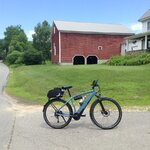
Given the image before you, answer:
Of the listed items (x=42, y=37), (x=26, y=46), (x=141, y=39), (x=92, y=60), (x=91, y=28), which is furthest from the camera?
(x=42, y=37)

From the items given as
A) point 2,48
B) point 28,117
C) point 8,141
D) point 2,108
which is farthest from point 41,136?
point 2,48

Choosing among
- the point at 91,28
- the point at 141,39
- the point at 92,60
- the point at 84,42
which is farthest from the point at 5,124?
the point at 91,28

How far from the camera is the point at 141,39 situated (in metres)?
41.2

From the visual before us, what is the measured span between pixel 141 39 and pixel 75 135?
3595cm

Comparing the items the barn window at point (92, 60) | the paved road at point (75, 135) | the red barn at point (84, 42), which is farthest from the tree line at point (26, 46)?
the paved road at point (75, 135)

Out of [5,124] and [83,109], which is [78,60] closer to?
[5,124]

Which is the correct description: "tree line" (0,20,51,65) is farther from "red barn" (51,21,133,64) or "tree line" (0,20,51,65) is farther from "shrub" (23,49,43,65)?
"red barn" (51,21,133,64)

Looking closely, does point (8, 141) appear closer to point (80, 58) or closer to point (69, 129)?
point (69, 129)

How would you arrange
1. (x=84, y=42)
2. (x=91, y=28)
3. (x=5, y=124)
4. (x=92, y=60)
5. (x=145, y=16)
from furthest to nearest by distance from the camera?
(x=91, y=28) → (x=92, y=60) → (x=84, y=42) → (x=145, y=16) → (x=5, y=124)

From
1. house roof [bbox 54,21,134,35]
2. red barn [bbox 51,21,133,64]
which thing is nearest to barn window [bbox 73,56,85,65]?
red barn [bbox 51,21,133,64]

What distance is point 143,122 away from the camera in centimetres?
777

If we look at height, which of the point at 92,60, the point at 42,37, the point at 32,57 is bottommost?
the point at 92,60

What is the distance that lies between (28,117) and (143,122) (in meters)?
3.13

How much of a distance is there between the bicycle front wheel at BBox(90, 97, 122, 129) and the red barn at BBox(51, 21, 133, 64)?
3902cm
